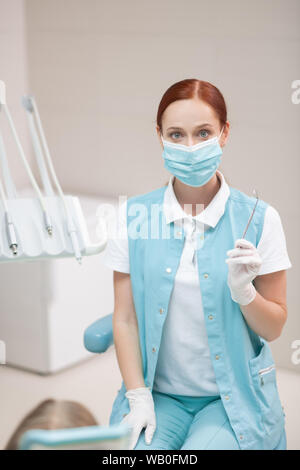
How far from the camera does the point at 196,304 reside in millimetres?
1430

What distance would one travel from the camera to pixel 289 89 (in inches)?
82.1

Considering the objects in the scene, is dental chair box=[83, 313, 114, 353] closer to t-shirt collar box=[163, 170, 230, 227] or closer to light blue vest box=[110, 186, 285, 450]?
light blue vest box=[110, 186, 285, 450]

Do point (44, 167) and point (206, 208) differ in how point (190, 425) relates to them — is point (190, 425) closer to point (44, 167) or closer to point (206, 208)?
point (206, 208)

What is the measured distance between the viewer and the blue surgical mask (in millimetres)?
1382

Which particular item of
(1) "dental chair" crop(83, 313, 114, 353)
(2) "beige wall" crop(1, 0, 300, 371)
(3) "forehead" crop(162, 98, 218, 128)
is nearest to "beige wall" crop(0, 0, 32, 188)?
(2) "beige wall" crop(1, 0, 300, 371)

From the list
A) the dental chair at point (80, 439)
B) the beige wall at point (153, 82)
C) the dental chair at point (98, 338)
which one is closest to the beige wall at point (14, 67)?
the beige wall at point (153, 82)

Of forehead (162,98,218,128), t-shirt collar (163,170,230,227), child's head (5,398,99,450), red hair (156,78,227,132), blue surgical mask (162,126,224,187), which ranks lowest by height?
child's head (5,398,99,450)

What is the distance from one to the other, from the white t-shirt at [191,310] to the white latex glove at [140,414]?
0.07m

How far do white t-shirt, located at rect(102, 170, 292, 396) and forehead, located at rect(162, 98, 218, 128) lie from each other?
17 cm

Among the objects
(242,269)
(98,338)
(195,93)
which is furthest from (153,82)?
(242,269)

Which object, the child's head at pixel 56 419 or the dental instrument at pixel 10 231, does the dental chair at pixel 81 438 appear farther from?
the child's head at pixel 56 419

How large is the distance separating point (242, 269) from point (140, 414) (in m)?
0.37

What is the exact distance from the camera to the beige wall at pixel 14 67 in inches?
104
